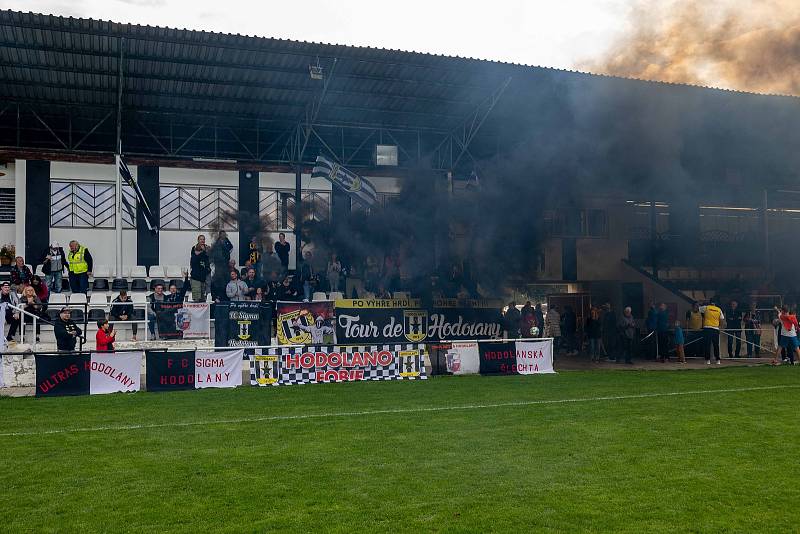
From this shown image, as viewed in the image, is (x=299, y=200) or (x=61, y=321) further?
(x=299, y=200)

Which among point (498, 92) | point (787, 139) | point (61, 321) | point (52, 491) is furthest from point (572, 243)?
point (52, 491)

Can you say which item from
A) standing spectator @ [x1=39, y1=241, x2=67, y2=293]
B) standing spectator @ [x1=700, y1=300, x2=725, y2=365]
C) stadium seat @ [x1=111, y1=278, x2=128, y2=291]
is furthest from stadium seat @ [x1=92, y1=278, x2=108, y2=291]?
standing spectator @ [x1=700, y1=300, x2=725, y2=365]

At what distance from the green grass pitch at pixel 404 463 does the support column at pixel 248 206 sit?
12.5m

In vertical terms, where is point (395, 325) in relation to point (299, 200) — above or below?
below

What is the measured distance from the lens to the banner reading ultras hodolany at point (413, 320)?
1603cm

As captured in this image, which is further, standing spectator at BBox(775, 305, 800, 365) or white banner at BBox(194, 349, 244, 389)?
standing spectator at BBox(775, 305, 800, 365)

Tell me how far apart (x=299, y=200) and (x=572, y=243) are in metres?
9.20

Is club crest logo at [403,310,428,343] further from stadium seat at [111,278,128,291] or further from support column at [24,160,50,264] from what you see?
support column at [24,160,50,264]

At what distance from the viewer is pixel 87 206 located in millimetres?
22906

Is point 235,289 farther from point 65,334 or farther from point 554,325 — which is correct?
Answer: point 554,325

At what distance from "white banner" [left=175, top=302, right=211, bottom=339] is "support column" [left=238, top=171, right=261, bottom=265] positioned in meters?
8.06

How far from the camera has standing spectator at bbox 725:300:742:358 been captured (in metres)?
19.8

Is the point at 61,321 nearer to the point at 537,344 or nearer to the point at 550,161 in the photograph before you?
the point at 537,344

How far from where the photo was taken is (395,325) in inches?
643
